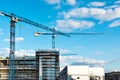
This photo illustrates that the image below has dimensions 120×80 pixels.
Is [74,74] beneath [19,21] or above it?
beneath

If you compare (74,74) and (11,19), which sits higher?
(11,19)

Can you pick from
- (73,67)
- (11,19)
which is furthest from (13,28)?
(73,67)

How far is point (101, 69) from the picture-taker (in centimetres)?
17900

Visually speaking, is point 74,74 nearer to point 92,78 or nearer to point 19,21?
point 92,78

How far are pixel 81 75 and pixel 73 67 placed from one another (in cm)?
600

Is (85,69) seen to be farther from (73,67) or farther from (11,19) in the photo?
(11,19)

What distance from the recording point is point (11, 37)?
A: 611 ft

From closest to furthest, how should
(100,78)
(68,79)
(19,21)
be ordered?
(68,79), (100,78), (19,21)

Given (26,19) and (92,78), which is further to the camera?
(26,19)

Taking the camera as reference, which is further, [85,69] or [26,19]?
[26,19]

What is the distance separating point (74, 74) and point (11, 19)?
45.9 m

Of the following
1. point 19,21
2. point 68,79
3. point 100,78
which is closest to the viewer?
point 68,79

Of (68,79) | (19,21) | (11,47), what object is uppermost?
(19,21)

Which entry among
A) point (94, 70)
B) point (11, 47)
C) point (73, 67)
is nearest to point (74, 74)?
point (73, 67)
